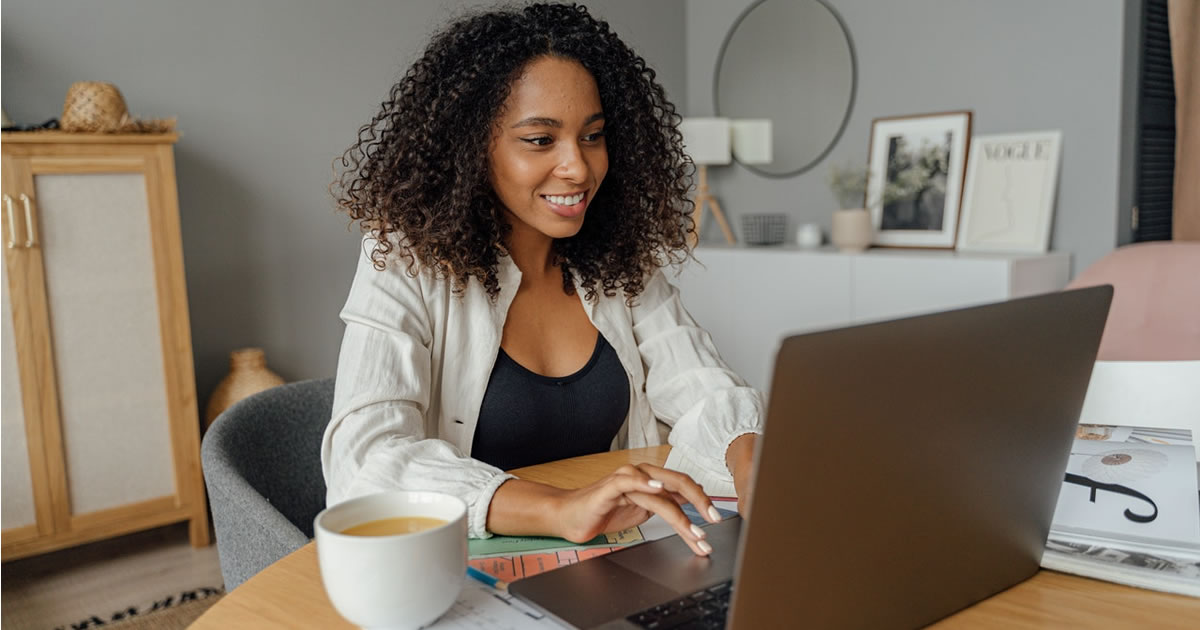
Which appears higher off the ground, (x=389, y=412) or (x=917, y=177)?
(x=917, y=177)

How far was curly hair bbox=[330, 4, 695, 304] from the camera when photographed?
4.50 ft

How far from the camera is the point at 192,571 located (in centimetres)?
275

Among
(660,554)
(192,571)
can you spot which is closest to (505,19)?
(660,554)

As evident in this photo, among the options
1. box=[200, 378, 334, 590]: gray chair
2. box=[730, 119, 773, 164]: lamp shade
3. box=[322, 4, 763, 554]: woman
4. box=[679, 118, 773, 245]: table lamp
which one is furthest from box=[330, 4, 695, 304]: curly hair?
box=[730, 119, 773, 164]: lamp shade

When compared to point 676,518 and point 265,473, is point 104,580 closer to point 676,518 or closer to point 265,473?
point 265,473

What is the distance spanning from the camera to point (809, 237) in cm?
402

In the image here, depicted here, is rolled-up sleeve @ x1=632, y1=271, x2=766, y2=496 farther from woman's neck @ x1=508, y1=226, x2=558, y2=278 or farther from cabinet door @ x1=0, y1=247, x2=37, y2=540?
cabinet door @ x1=0, y1=247, x2=37, y2=540

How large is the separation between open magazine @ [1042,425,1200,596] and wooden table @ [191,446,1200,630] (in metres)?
0.02

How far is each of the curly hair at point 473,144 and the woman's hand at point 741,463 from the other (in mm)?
426

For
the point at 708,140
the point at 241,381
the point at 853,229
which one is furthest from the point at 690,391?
the point at 708,140

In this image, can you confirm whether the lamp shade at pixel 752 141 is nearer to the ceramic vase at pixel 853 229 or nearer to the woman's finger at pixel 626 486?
the ceramic vase at pixel 853 229

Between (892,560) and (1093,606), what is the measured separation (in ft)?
0.78

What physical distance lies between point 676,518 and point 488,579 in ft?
A: 0.58

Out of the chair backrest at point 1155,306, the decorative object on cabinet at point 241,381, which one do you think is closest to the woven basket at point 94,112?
the decorative object on cabinet at point 241,381
